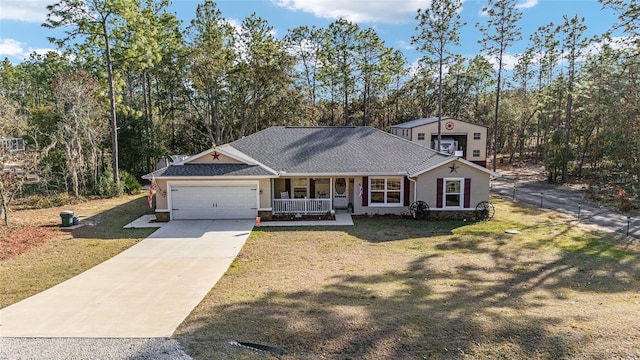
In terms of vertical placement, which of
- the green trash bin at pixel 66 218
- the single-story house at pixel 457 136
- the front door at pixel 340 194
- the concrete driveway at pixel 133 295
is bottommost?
the concrete driveway at pixel 133 295

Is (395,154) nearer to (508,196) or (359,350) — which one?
(508,196)

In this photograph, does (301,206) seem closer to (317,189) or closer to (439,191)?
(317,189)

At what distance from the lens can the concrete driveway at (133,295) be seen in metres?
7.88

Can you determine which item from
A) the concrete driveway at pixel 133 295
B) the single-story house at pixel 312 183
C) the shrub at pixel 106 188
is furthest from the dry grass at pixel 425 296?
the shrub at pixel 106 188

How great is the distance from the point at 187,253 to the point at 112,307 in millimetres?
4717

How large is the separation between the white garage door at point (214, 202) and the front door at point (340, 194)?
409cm

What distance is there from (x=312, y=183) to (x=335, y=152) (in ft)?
6.81

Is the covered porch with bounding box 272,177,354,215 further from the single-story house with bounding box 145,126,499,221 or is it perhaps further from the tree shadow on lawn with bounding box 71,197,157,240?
the tree shadow on lawn with bounding box 71,197,157,240

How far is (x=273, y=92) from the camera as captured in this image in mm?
36750

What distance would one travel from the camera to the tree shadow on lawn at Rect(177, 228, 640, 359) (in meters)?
6.88

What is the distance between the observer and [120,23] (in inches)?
1008

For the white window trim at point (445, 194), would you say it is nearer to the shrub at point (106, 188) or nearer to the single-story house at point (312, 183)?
the single-story house at point (312, 183)

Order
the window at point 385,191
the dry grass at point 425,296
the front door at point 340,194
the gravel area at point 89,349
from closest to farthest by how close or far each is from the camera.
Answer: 1. the gravel area at point 89,349
2. the dry grass at point 425,296
3. the window at point 385,191
4. the front door at point 340,194

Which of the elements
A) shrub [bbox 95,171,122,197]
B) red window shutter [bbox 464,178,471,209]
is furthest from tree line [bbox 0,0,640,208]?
red window shutter [bbox 464,178,471,209]
